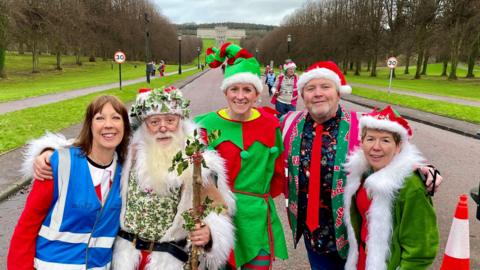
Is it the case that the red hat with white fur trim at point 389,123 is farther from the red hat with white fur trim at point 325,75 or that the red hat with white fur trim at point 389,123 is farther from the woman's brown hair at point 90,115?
the woman's brown hair at point 90,115

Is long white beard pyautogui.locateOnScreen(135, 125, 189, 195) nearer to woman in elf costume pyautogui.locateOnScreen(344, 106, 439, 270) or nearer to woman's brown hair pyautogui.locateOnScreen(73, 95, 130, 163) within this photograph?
woman's brown hair pyautogui.locateOnScreen(73, 95, 130, 163)

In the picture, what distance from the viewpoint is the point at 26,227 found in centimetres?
210

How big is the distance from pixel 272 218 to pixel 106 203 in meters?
1.12

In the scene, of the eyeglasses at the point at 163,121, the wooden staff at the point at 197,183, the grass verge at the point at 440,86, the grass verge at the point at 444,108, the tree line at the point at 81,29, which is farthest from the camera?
the tree line at the point at 81,29

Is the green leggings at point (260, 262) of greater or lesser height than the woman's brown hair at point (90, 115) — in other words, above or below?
below

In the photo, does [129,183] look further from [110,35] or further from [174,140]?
[110,35]

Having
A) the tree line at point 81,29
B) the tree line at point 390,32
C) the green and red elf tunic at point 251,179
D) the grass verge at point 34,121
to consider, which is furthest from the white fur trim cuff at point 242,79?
the tree line at point 390,32

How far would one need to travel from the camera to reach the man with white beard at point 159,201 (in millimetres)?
2262

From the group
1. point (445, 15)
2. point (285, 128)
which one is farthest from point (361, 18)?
point (285, 128)

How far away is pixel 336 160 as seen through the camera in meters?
2.53

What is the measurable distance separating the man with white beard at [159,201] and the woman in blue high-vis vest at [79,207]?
98 mm

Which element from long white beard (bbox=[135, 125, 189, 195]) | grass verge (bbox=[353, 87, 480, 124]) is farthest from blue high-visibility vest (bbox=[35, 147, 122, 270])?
grass verge (bbox=[353, 87, 480, 124])

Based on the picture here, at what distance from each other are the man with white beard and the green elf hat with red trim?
1.72 ft

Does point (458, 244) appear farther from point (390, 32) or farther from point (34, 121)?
point (390, 32)
